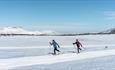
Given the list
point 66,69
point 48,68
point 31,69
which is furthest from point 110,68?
point 31,69

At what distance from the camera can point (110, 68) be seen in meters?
13.7

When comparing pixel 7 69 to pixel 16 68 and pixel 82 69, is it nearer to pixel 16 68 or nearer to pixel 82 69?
pixel 16 68

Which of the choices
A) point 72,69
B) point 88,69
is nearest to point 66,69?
point 72,69

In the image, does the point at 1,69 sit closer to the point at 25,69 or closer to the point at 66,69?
the point at 25,69

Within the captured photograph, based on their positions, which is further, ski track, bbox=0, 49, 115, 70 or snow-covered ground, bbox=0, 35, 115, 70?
ski track, bbox=0, 49, 115, 70

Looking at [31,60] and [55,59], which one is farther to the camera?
[55,59]

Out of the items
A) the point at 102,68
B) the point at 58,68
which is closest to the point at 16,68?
the point at 58,68

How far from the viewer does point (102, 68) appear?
1366cm

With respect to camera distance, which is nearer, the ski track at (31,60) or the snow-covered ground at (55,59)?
the snow-covered ground at (55,59)

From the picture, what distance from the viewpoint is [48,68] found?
13961 mm

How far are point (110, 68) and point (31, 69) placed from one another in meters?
4.36

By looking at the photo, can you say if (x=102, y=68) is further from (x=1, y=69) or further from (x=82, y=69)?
(x=1, y=69)

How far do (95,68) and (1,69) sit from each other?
17.0 ft

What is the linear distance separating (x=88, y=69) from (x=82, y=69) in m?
0.33
